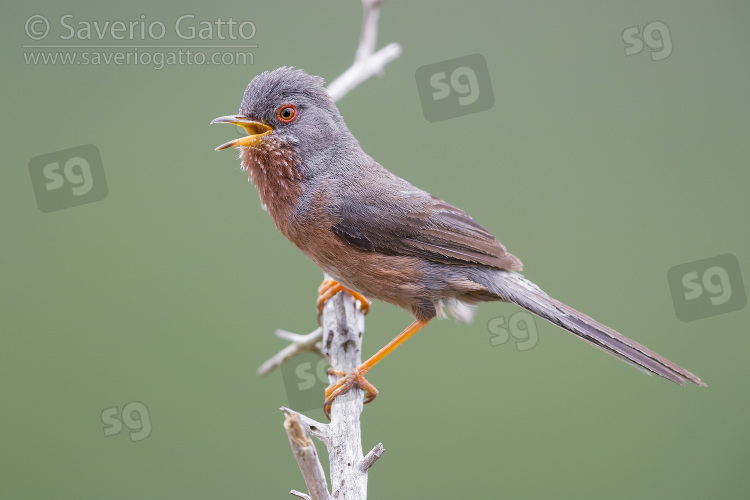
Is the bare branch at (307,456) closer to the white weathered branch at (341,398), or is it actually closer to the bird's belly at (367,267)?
the white weathered branch at (341,398)

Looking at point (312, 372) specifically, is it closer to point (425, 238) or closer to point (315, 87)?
point (425, 238)

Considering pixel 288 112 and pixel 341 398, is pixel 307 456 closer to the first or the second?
pixel 341 398

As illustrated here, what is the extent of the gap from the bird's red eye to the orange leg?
1141 millimetres

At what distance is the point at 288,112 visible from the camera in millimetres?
2955

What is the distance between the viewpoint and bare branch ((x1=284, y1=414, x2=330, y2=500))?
1.99m

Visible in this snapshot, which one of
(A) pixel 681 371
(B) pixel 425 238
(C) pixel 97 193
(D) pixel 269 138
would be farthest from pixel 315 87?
(A) pixel 681 371

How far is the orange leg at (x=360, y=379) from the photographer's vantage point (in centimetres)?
295

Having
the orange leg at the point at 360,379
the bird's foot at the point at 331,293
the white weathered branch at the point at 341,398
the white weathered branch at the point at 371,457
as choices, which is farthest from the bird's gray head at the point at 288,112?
the white weathered branch at the point at 371,457

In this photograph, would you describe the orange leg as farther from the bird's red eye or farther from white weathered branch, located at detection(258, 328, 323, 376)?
the bird's red eye

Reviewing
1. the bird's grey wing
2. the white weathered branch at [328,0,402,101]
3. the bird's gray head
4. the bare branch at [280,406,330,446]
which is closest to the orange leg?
the bird's grey wing

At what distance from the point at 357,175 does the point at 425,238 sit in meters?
0.44

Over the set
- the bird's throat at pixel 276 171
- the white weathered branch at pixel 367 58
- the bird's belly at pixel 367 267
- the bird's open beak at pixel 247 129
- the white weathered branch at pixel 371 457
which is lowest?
the white weathered branch at pixel 371 457

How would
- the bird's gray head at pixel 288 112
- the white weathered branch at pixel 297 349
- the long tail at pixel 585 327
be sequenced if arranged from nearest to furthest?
the long tail at pixel 585 327
the bird's gray head at pixel 288 112
the white weathered branch at pixel 297 349

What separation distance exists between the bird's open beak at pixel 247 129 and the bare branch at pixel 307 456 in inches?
51.1
